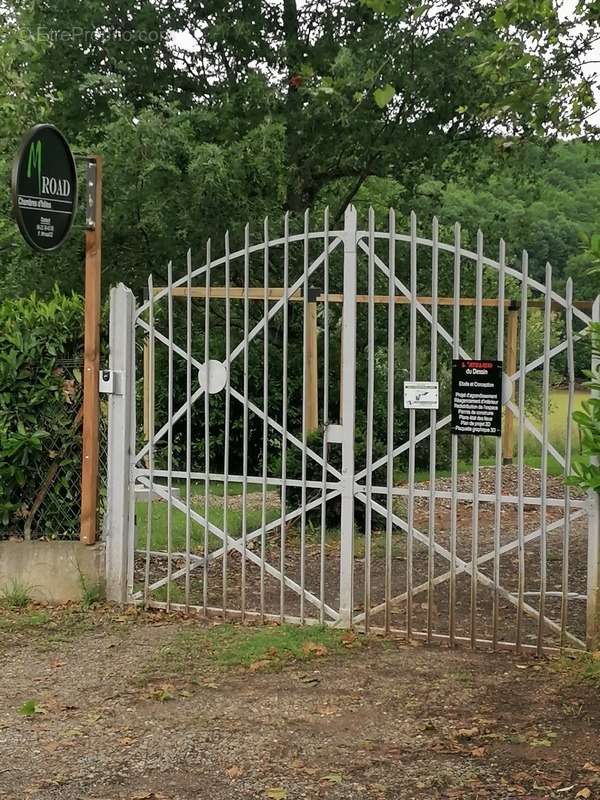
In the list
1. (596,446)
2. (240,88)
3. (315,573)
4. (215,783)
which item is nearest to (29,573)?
(315,573)

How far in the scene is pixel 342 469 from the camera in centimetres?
675

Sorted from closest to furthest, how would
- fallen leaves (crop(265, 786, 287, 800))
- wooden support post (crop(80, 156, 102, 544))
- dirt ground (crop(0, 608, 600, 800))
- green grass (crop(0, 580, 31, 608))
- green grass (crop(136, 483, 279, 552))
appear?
fallen leaves (crop(265, 786, 287, 800))
dirt ground (crop(0, 608, 600, 800))
wooden support post (crop(80, 156, 102, 544))
green grass (crop(0, 580, 31, 608))
green grass (crop(136, 483, 279, 552))

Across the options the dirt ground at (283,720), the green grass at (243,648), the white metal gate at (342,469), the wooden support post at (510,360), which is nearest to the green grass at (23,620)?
the dirt ground at (283,720)

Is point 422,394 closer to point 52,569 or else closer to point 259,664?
point 259,664

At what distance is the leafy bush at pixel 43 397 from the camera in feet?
25.2

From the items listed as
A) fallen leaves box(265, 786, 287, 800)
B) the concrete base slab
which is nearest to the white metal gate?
the concrete base slab

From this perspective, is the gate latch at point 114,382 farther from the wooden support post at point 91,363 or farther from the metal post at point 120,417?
the wooden support post at point 91,363

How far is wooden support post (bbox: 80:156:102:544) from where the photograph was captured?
7.46m

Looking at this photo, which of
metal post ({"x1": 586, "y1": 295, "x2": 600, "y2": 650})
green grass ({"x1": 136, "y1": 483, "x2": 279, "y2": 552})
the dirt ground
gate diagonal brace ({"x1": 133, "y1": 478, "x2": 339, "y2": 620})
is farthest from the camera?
green grass ({"x1": 136, "y1": 483, "x2": 279, "y2": 552})

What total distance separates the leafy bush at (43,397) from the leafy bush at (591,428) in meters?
3.59

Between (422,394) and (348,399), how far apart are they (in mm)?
454

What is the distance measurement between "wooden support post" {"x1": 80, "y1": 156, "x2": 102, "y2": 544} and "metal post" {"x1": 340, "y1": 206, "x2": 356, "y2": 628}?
1.84m

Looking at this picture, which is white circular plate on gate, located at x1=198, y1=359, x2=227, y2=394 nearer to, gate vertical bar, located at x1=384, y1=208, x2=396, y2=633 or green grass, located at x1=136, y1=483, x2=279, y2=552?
gate vertical bar, located at x1=384, y1=208, x2=396, y2=633

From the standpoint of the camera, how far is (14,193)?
22.7 ft
